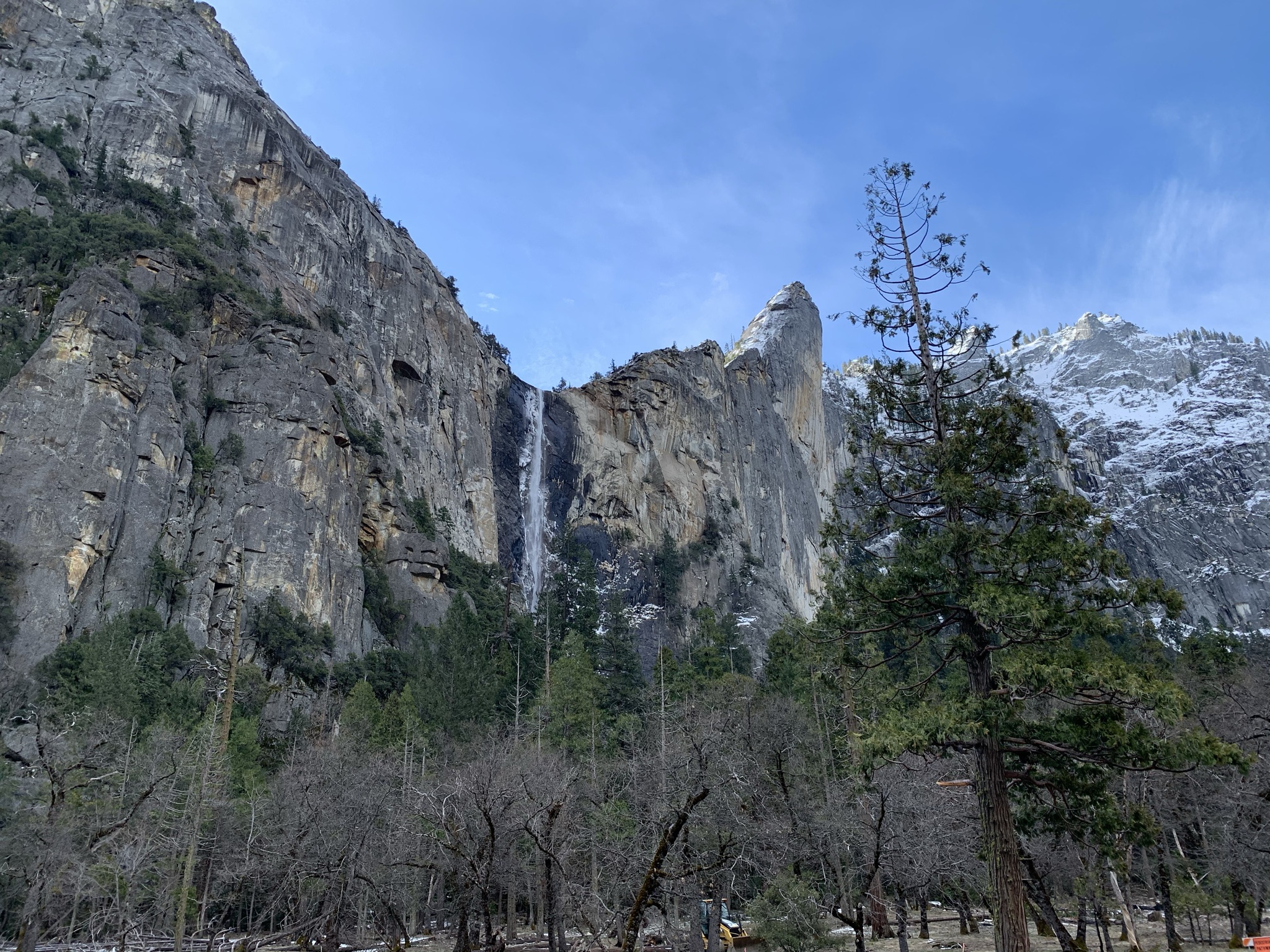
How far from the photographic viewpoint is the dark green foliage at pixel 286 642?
4444 centimetres

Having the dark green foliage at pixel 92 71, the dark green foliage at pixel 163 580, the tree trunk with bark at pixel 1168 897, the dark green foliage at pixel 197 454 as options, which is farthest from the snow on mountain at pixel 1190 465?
the dark green foliage at pixel 92 71

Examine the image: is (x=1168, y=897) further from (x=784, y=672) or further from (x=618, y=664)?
(x=618, y=664)

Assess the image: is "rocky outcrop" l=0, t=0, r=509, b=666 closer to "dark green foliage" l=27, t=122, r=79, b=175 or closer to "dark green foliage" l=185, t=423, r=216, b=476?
"dark green foliage" l=185, t=423, r=216, b=476

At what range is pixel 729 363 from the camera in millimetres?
100250

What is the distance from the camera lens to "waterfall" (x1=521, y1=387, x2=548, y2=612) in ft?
243

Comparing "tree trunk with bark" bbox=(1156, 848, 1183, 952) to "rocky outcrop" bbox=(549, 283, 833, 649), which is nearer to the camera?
"tree trunk with bark" bbox=(1156, 848, 1183, 952)

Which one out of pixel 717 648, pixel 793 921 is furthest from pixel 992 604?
pixel 717 648

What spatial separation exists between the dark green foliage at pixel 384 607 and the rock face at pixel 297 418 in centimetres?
98

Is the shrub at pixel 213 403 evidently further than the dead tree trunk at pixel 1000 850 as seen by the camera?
Yes

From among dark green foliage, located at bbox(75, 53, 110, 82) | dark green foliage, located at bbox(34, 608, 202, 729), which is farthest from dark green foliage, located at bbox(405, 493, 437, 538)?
dark green foliage, located at bbox(75, 53, 110, 82)

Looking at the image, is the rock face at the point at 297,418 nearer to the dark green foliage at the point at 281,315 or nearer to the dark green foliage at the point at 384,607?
the dark green foliage at the point at 281,315

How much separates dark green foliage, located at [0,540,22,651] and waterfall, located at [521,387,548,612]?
38.1 m

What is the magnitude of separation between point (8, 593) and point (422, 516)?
29696 millimetres

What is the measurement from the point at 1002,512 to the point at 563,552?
2561 inches
